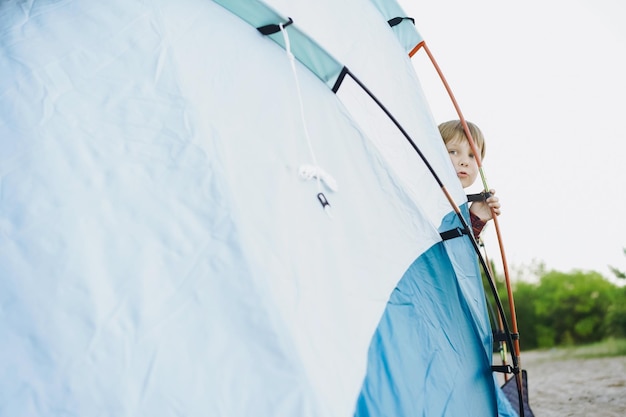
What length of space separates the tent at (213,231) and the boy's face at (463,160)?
63cm

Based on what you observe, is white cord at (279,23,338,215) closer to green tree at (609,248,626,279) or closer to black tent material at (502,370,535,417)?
black tent material at (502,370,535,417)

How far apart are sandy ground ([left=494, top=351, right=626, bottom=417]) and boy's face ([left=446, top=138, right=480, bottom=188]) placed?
5.08ft

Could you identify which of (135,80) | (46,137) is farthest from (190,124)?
(46,137)

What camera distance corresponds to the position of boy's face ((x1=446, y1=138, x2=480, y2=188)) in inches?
93.9

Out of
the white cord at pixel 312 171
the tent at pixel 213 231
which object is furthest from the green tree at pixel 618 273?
the white cord at pixel 312 171

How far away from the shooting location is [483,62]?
7312 millimetres

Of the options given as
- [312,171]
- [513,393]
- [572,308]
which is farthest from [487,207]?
[572,308]

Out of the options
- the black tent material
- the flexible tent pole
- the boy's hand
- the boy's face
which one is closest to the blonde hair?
the boy's face

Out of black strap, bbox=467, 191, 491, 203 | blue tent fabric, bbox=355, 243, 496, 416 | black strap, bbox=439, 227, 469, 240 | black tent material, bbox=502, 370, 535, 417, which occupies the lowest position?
black tent material, bbox=502, 370, 535, 417

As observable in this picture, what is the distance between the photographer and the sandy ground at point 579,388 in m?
3.07

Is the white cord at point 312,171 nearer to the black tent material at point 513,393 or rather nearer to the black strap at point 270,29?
the black strap at point 270,29

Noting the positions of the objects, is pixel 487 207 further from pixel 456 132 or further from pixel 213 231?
pixel 213 231

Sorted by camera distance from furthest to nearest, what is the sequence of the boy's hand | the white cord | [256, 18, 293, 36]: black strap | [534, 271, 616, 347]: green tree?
[534, 271, 616, 347]: green tree → the boy's hand → [256, 18, 293, 36]: black strap → the white cord

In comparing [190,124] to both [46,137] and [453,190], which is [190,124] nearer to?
[46,137]
